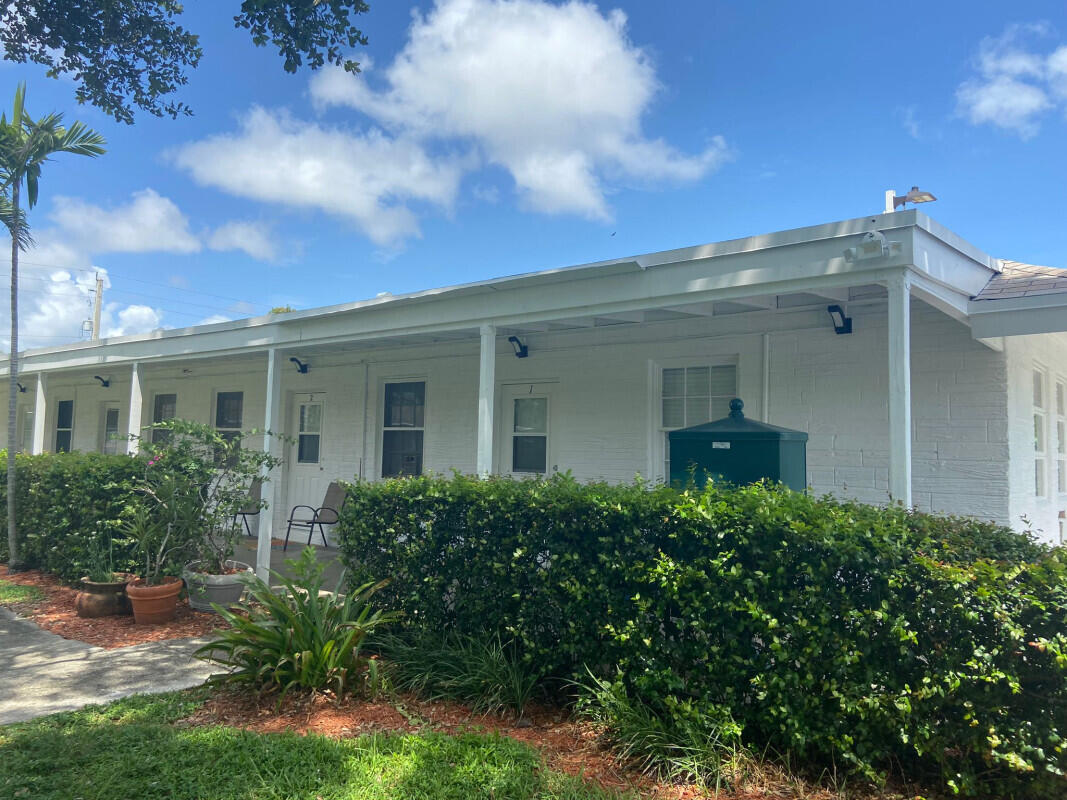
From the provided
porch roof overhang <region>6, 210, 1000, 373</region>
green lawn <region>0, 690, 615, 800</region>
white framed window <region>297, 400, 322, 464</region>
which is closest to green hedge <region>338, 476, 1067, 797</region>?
green lawn <region>0, 690, 615, 800</region>

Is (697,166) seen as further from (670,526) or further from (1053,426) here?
(670,526)

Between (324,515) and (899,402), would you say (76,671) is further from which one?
(899,402)

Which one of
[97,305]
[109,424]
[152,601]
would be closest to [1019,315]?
[152,601]

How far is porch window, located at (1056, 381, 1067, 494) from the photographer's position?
6.93 m

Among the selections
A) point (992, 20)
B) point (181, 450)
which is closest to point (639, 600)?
point (181, 450)

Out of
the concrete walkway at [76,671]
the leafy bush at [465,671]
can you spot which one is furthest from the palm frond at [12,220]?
the leafy bush at [465,671]

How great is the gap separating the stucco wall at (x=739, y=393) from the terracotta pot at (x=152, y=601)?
365 centimetres

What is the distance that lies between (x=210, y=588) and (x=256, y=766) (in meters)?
3.53

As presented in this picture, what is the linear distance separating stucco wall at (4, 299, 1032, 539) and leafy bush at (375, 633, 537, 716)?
9.50 feet

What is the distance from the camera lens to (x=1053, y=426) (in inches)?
265

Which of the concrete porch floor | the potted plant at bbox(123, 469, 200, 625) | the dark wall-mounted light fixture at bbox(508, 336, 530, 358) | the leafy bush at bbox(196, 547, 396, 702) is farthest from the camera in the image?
the concrete porch floor

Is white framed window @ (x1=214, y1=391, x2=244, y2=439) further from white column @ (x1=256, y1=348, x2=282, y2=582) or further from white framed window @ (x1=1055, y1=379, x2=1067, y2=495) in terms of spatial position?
white framed window @ (x1=1055, y1=379, x2=1067, y2=495)

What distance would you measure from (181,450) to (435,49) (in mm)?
4995

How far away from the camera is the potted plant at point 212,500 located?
6218 millimetres
